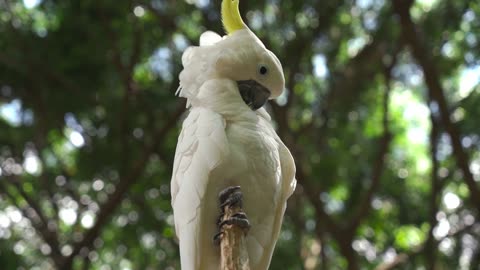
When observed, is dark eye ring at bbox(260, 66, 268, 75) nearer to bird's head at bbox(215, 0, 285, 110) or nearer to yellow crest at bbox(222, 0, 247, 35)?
bird's head at bbox(215, 0, 285, 110)

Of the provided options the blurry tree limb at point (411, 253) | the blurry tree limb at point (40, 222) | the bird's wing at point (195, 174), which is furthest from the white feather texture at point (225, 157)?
the blurry tree limb at point (40, 222)

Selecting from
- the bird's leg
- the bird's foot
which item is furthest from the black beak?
the bird's foot

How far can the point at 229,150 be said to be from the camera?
7.45 feet

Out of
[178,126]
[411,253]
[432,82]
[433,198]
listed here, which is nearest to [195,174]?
[432,82]

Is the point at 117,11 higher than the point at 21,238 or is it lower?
higher

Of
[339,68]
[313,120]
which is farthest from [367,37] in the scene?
[313,120]

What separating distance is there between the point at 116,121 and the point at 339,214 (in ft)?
6.94

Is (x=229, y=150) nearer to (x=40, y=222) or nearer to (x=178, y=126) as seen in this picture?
(x=178, y=126)

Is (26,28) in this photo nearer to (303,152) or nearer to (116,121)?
(116,121)

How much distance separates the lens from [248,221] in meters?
2.19

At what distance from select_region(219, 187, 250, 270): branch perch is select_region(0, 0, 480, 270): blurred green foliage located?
8.72 feet

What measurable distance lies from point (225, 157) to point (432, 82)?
274cm

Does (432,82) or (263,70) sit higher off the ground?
(263,70)

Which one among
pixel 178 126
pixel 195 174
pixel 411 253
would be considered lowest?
pixel 411 253
